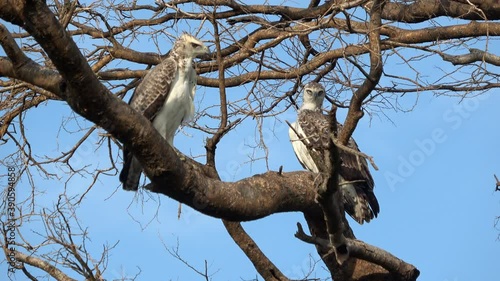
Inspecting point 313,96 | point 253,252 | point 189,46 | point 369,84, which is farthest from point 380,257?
point 313,96

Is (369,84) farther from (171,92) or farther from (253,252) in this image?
(171,92)

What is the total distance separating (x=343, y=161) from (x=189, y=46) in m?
2.31

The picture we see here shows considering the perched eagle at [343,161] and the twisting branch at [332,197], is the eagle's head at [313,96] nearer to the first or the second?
the perched eagle at [343,161]

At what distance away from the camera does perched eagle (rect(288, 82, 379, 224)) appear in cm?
891

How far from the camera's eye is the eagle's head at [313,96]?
992 cm

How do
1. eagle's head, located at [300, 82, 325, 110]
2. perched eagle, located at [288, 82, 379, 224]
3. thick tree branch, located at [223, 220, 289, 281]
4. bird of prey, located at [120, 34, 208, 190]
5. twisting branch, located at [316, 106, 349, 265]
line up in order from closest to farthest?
twisting branch, located at [316, 106, 349, 265], thick tree branch, located at [223, 220, 289, 281], bird of prey, located at [120, 34, 208, 190], perched eagle, located at [288, 82, 379, 224], eagle's head, located at [300, 82, 325, 110]

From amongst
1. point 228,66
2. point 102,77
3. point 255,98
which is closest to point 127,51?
point 102,77

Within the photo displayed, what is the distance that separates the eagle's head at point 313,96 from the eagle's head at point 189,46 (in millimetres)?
2176

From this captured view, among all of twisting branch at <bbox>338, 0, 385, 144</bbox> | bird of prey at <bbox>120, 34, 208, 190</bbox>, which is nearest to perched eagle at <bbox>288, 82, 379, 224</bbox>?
bird of prey at <bbox>120, 34, 208, 190</bbox>

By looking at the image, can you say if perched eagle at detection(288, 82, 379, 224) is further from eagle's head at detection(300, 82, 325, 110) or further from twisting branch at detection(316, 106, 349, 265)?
twisting branch at detection(316, 106, 349, 265)

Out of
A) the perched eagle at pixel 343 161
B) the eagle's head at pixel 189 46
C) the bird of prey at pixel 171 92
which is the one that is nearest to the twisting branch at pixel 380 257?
the perched eagle at pixel 343 161

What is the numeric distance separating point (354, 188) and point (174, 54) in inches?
98.5

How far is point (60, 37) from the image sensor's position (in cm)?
444

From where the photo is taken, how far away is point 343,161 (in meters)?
9.23
